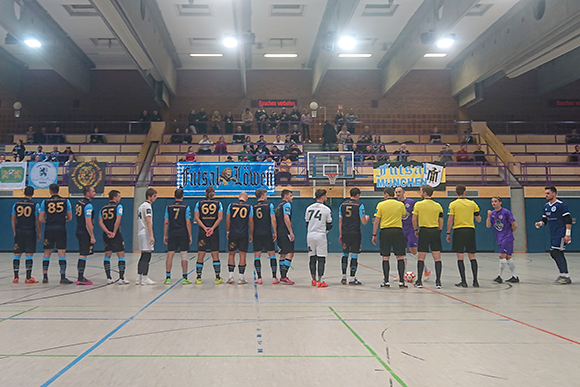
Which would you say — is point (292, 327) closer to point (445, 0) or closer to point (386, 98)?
point (445, 0)

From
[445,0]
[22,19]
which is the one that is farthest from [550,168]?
[22,19]

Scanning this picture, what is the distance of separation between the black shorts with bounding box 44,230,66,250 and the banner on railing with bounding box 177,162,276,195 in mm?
8314

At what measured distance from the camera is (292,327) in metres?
5.12

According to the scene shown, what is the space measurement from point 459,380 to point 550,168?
19.5 metres

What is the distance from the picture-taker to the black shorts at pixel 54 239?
348 inches

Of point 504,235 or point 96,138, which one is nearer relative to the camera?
point 504,235

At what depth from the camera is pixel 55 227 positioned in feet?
29.3

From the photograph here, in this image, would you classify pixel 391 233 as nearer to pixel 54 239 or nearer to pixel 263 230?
pixel 263 230

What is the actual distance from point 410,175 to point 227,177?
8.21 meters

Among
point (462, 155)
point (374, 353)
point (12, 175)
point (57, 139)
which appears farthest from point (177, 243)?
point (57, 139)

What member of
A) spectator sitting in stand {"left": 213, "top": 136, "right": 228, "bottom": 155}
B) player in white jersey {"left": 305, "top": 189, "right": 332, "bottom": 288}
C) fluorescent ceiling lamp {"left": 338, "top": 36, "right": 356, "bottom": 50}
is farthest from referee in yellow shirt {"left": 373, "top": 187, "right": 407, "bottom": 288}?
spectator sitting in stand {"left": 213, "top": 136, "right": 228, "bottom": 155}

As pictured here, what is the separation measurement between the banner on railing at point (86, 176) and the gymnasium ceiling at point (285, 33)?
5.84 m

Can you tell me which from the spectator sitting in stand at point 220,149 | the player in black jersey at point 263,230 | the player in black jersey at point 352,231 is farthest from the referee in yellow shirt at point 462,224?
the spectator sitting in stand at point 220,149

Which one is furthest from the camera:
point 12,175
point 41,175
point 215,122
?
point 215,122
